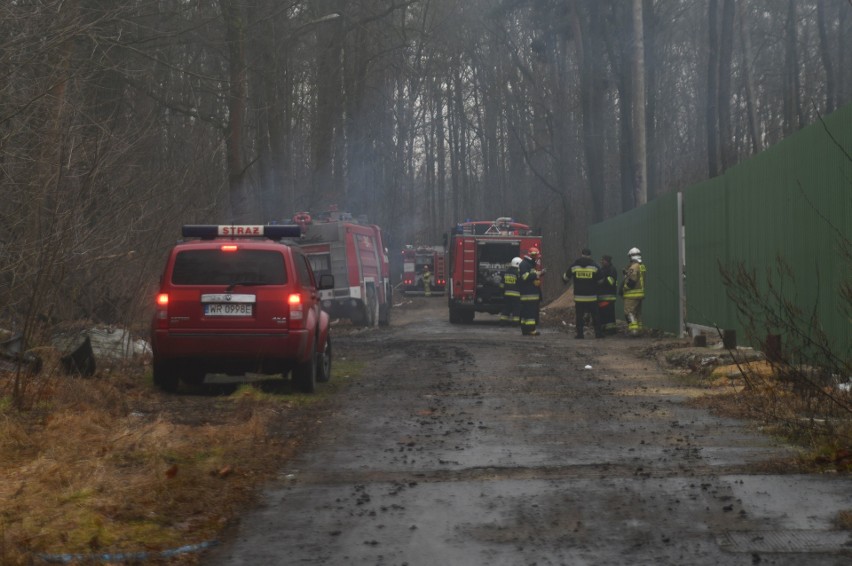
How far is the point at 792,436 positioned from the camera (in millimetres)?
9227

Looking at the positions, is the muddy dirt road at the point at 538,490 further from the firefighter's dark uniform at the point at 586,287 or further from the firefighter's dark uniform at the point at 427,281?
the firefighter's dark uniform at the point at 427,281

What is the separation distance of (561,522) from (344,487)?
5.48ft

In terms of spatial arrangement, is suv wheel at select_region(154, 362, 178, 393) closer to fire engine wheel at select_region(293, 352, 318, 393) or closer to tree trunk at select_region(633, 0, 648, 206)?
fire engine wheel at select_region(293, 352, 318, 393)

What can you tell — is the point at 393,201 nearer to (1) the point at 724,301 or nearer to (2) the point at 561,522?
(1) the point at 724,301

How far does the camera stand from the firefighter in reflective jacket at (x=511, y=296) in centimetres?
2784

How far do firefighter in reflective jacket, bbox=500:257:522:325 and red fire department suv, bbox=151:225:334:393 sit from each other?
13744mm

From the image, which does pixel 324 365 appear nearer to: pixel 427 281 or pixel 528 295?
pixel 528 295

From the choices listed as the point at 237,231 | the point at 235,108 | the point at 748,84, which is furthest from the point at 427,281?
the point at 237,231

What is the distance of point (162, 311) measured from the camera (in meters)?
13.2

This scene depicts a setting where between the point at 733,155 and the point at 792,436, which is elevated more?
the point at 733,155

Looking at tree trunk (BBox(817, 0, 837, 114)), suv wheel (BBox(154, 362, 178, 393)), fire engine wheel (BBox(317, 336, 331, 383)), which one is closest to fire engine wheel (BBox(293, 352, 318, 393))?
fire engine wheel (BBox(317, 336, 331, 383))

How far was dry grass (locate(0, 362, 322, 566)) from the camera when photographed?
6.23 metres

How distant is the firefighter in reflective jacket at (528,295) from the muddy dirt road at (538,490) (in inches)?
477

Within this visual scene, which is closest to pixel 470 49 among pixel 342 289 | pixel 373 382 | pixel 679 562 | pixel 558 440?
pixel 342 289
